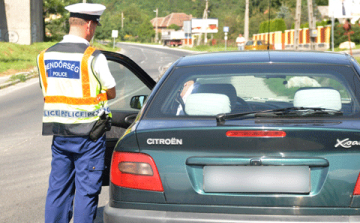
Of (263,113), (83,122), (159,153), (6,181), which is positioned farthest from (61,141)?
(6,181)

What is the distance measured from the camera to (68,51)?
3408mm

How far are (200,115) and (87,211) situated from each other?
1.12m

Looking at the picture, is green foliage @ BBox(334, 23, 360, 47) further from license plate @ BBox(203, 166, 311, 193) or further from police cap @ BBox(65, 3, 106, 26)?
license plate @ BBox(203, 166, 311, 193)

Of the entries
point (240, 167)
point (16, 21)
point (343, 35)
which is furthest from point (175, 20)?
point (240, 167)

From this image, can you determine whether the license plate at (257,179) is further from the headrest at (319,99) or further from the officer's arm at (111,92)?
the officer's arm at (111,92)

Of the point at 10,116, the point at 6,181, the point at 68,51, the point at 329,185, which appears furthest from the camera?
the point at 10,116

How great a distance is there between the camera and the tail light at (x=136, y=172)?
9.29ft

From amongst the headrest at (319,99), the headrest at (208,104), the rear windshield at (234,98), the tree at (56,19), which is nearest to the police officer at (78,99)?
the rear windshield at (234,98)

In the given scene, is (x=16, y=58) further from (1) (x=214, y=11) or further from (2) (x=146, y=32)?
(2) (x=146, y=32)

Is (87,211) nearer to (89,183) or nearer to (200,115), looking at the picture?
(89,183)

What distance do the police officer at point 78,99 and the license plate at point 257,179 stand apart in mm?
1021

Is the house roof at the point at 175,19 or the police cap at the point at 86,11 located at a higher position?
the house roof at the point at 175,19

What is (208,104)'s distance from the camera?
10.7 feet

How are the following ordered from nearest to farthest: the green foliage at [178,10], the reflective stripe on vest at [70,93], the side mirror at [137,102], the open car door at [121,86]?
the reflective stripe on vest at [70,93], the open car door at [121,86], the side mirror at [137,102], the green foliage at [178,10]
